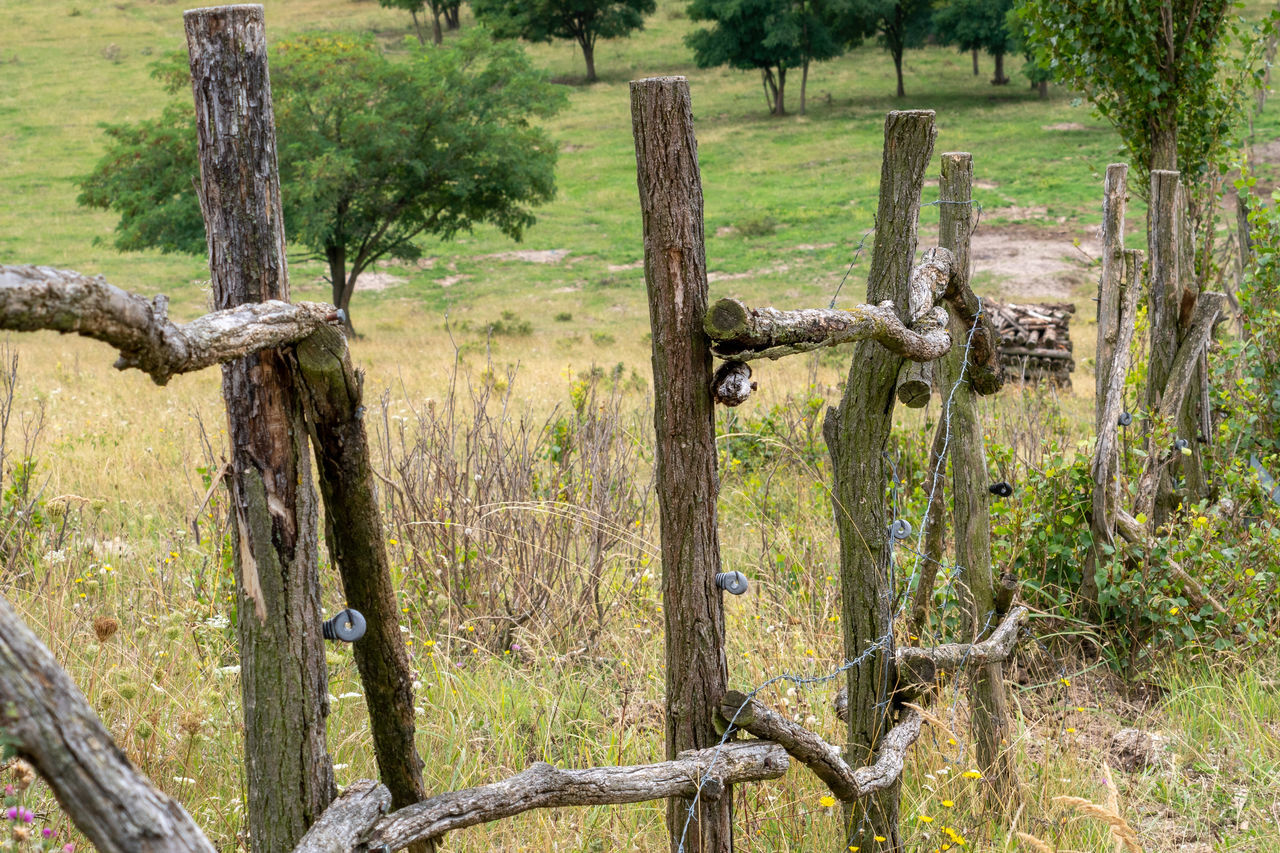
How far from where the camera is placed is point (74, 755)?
3.34 feet

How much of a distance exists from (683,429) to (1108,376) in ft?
9.23

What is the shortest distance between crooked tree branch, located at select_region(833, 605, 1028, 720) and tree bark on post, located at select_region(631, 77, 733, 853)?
2.24ft

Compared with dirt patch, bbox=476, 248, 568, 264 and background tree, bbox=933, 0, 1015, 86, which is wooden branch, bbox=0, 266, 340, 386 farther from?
background tree, bbox=933, 0, 1015, 86

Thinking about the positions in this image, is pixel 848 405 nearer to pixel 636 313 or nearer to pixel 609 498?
pixel 609 498

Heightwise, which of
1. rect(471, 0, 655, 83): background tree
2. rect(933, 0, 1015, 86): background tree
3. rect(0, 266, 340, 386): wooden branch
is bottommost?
rect(0, 266, 340, 386): wooden branch

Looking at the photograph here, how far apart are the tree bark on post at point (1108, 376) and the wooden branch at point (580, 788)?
2.49 m

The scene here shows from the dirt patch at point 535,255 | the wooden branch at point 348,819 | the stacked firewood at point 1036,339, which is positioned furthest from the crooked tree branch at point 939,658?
the dirt patch at point 535,255

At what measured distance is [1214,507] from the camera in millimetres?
4484

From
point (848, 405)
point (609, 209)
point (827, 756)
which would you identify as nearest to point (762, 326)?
point (848, 405)

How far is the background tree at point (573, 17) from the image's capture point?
144ft

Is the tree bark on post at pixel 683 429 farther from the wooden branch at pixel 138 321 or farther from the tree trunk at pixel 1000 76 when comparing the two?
the tree trunk at pixel 1000 76

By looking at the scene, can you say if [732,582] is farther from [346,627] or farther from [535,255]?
[535,255]

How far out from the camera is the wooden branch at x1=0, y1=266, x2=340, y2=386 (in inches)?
42.8

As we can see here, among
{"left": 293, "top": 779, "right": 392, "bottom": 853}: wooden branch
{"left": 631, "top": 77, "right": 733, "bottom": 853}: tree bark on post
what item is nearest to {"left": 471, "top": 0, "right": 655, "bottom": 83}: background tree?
{"left": 631, "top": 77, "right": 733, "bottom": 853}: tree bark on post
